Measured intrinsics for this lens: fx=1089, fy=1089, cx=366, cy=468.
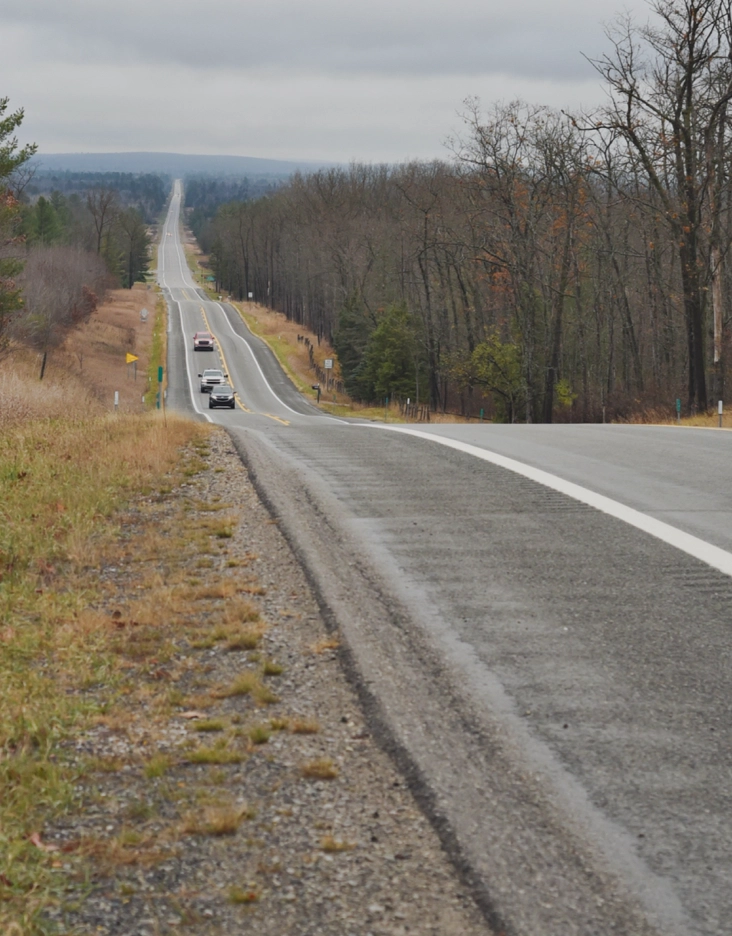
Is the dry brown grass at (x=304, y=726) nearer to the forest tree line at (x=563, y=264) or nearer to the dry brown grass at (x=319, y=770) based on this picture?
the dry brown grass at (x=319, y=770)

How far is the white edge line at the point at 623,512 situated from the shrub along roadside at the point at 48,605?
337 cm

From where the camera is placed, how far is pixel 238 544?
304 inches

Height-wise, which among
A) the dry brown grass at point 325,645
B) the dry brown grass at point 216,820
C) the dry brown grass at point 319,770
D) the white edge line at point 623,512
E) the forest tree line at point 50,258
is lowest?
the dry brown grass at point 216,820

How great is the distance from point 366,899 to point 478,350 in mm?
46699

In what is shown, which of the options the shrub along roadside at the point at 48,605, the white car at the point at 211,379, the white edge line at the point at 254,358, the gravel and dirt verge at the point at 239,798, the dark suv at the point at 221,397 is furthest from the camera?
the white car at the point at 211,379

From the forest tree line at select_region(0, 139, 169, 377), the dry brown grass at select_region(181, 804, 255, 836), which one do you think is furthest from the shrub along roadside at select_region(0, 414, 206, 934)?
the forest tree line at select_region(0, 139, 169, 377)

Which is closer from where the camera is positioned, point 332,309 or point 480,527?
point 480,527

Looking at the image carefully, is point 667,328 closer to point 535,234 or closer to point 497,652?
point 535,234

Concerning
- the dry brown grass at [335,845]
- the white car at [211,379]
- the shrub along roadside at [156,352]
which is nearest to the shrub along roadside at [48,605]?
the dry brown grass at [335,845]

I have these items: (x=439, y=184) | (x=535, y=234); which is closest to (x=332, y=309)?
(x=439, y=184)

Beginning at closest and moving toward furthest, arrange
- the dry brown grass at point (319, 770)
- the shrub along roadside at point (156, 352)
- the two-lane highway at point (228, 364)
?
the dry brown grass at point (319, 770), the two-lane highway at point (228, 364), the shrub along roadside at point (156, 352)

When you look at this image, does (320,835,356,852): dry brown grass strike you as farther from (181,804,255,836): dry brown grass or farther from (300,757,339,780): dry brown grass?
(300,757,339,780): dry brown grass

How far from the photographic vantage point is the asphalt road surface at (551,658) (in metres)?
3.49

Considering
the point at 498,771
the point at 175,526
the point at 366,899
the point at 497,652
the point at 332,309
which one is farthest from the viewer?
the point at 332,309
